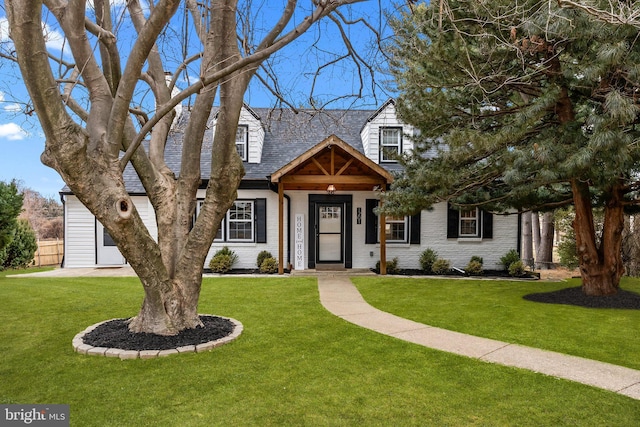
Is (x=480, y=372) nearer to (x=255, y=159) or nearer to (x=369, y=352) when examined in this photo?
(x=369, y=352)

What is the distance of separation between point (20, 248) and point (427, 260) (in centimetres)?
1403

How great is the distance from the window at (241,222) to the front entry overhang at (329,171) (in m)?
1.84

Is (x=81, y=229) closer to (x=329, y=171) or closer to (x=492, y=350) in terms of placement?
(x=329, y=171)

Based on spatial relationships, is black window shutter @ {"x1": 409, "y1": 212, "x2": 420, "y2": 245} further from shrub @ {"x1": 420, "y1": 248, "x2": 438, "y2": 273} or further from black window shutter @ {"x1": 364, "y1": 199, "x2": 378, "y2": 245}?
black window shutter @ {"x1": 364, "y1": 199, "x2": 378, "y2": 245}

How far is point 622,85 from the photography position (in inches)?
259

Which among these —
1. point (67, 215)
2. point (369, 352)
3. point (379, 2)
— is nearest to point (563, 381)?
point (369, 352)

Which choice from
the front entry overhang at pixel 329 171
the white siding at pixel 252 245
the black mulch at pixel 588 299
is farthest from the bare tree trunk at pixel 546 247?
the white siding at pixel 252 245

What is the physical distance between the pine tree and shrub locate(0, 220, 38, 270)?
12785 millimetres

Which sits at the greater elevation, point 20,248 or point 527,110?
point 527,110

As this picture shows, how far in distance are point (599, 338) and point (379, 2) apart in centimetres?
544

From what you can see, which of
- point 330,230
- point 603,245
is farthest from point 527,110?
point 330,230

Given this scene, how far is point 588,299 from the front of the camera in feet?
25.9

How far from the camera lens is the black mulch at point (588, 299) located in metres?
7.56

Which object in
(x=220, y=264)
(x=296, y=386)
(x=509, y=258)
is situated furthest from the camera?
(x=509, y=258)
